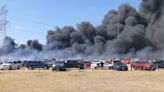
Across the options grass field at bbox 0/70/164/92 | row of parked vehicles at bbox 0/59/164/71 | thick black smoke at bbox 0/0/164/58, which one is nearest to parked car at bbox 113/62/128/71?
row of parked vehicles at bbox 0/59/164/71

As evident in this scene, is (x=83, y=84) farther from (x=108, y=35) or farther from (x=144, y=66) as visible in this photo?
(x=108, y=35)

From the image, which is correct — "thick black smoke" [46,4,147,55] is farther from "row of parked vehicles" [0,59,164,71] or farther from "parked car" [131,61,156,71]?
"parked car" [131,61,156,71]

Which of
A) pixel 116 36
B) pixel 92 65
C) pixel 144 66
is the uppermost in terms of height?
pixel 116 36

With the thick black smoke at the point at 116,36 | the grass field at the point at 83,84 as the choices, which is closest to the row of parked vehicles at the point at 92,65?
the grass field at the point at 83,84

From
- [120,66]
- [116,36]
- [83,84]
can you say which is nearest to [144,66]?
[120,66]

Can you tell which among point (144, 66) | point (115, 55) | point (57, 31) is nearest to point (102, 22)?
point (57, 31)

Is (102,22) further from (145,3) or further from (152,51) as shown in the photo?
(152,51)

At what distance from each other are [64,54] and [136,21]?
29.0 meters

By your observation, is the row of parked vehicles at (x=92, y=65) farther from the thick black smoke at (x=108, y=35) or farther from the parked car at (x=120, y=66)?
the thick black smoke at (x=108, y=35)

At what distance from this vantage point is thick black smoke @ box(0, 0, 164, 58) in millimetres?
129375

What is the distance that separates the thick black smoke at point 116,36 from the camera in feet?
424

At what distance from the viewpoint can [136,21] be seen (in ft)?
457

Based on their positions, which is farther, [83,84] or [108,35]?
[108,35]

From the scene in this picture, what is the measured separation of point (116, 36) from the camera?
144625 mm
